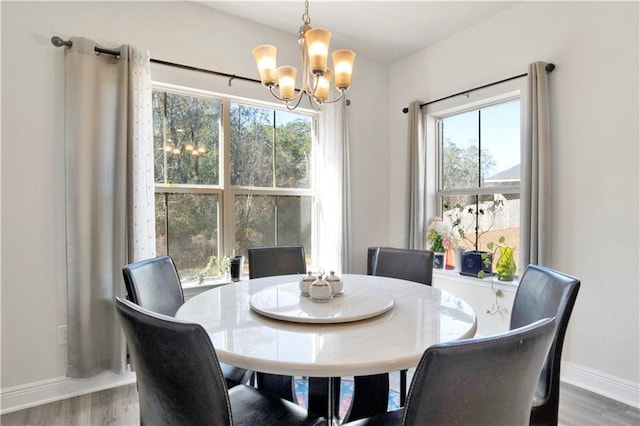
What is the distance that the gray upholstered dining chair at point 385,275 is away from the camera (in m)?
1.78

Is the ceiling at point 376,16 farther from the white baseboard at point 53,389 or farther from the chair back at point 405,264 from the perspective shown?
the white baseboard at point 53,389

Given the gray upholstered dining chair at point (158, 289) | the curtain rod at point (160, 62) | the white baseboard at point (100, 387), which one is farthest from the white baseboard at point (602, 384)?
the curtain rod at point (160, 62)

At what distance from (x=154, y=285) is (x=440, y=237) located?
8.01 ft

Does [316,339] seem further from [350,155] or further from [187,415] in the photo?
[350,155]

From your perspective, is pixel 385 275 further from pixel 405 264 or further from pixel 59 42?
pixel 59 42

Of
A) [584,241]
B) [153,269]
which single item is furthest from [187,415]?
[584,241]

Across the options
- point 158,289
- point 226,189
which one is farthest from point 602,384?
point 226,189

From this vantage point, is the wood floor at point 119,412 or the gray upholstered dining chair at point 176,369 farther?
the wood floor at point 119,412

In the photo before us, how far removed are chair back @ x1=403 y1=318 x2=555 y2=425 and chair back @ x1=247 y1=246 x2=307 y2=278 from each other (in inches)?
66.7

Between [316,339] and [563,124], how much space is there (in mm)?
A: 2409

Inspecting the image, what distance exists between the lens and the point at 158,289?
5.49 feet

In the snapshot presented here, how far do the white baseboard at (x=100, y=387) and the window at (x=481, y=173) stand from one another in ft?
3.29

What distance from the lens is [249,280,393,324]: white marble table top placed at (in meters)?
1.28

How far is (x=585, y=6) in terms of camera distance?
2.34 metres
